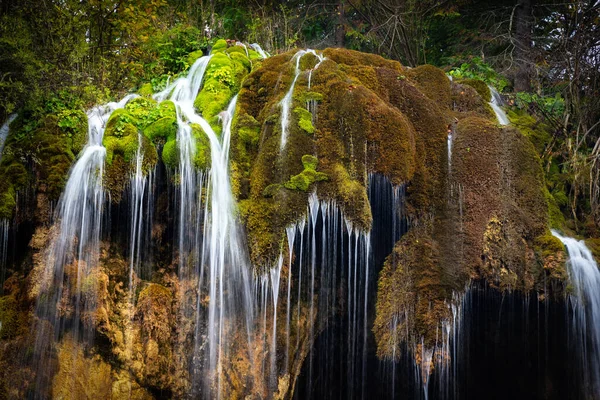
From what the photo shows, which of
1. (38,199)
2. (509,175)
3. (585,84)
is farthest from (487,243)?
(38,199)

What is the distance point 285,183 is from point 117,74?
16.5ft

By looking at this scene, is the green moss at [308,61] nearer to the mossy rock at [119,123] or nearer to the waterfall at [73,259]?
the mossy rock at [119,123]

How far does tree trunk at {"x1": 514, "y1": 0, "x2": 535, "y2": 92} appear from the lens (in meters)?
11.5

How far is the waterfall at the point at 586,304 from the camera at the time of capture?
716cm

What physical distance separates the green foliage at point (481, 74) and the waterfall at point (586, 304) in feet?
15.1

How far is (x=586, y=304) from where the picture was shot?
23.6ft

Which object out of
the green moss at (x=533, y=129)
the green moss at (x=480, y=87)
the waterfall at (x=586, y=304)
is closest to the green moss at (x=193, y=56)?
the green moss at (x=480, y=87)

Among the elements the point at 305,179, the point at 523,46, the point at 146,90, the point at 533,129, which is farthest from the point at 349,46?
the point at 305,179

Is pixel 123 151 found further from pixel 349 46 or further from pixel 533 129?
pixel 349 46

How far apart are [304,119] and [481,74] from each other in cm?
559

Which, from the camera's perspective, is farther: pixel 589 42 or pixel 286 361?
pixel 589 42

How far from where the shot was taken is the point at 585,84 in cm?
994

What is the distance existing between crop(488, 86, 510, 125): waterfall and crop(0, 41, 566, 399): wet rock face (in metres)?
1.12

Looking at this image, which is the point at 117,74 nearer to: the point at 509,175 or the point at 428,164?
the point at 428,164
